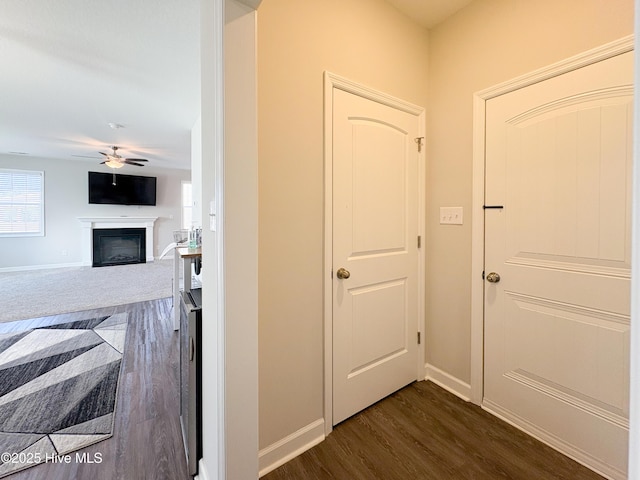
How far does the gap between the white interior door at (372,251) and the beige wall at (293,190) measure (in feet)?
0.50

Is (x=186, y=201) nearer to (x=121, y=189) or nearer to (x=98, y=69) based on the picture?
(x=121, y=189)

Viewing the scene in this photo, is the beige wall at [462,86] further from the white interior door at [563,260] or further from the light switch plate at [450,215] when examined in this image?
the white interior door at [563,260]

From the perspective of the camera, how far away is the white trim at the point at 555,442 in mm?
1447

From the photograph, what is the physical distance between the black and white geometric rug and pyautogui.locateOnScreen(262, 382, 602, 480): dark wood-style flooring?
4.10ft

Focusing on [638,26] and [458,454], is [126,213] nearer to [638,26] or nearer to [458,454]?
[458,454]

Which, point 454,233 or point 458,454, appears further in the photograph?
point 454,233

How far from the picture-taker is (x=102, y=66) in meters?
2.70

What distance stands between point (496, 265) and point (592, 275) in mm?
469

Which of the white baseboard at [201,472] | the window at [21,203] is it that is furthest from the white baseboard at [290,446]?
the window at [21,203]

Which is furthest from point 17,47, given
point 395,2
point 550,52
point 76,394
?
point 550,52

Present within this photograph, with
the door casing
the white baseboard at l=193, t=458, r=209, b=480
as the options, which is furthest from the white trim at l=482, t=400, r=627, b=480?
the white baseboard at l=193, t=458, r=209, b=480

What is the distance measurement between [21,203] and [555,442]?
951 cm

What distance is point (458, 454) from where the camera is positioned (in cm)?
160

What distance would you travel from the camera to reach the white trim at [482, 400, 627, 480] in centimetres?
145
